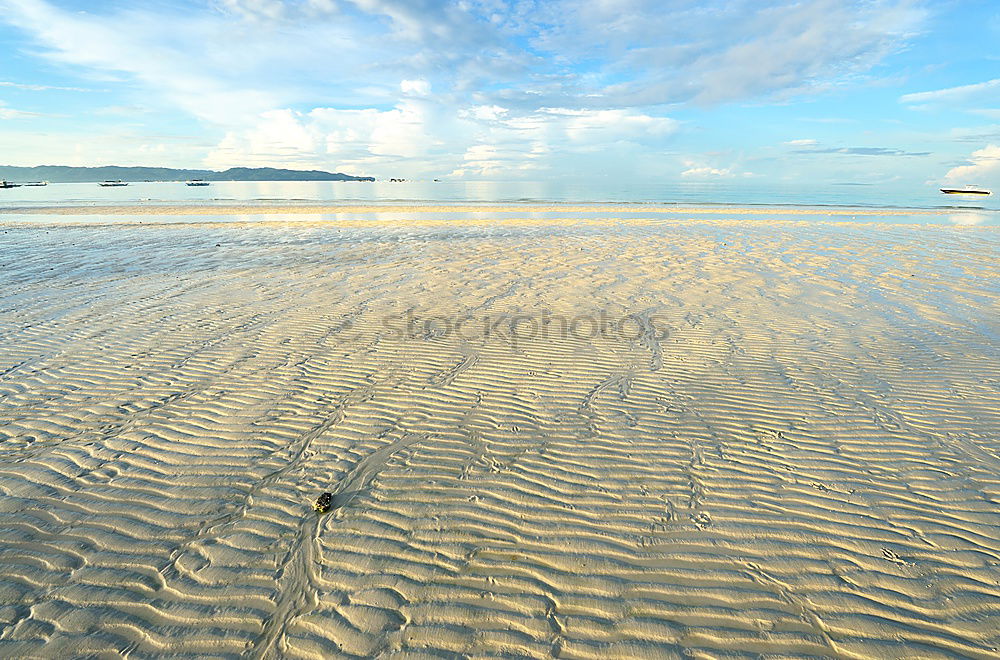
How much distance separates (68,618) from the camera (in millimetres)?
3490

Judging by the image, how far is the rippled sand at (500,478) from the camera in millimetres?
3475

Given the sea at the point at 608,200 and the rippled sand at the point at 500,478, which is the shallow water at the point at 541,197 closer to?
the sea at the point at 608,200

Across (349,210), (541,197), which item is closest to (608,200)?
(541,197)

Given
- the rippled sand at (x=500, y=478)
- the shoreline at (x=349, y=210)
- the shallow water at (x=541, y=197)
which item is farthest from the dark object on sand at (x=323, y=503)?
the shallow water at (x=541, y=197)

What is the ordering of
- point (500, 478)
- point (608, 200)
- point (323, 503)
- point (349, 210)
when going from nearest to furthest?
1. point (323, 503)
2. point (500, 478)
3. point (349, 210)
4. point (608, 200)

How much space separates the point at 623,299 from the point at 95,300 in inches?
524

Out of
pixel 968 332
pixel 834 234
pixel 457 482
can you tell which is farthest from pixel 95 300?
pixel 834 234

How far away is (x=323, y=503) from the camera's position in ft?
15.0

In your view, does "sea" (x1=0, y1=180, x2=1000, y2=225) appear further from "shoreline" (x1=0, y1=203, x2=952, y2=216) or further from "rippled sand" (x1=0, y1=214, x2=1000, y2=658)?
"rippled sand" (x1=0, y1=214, x2=1000, y2=658)

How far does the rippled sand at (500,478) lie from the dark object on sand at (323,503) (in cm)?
17

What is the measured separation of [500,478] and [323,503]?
1783 millimetres

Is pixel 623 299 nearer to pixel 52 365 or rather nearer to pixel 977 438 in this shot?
pixel 977 438

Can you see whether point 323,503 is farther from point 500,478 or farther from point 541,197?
point 541,197

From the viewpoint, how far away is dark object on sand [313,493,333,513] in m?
4.55
